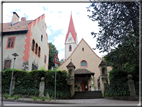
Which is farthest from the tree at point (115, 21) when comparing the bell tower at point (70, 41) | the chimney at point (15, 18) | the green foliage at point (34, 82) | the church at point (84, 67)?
the bell tower at point (70, 41)

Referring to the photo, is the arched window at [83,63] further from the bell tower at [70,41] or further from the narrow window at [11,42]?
the bell tower at [70,41]

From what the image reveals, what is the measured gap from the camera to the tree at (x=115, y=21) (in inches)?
380

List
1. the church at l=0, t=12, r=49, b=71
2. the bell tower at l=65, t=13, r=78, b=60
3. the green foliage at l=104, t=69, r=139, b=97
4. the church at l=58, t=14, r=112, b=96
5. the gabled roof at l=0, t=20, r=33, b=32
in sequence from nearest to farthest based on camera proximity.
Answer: the green foliage at l=104, t=69, r=139, b=97 < the church at l=0, t=12, r=49, b=71 < the gabled roof at l=0, t=20, r=33, b=32 < the church at l=58, t=14, r=112, b=96 < the bell tower at l=65, t=13, r=78, b=60

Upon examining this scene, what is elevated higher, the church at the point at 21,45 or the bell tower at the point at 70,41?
the bell tower at the point at 70,41

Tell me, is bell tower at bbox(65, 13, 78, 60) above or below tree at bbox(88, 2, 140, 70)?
above

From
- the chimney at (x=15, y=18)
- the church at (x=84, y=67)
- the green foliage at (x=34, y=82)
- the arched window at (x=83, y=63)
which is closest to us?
the green foliage at (x=34, y=82)

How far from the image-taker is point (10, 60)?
60.3ft

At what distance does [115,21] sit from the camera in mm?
10055

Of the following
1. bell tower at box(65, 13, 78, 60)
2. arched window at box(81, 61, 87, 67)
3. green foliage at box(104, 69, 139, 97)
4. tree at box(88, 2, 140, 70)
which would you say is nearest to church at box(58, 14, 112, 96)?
arched window at box(81, 61, 87, 67)

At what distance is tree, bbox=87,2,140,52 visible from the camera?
31.6 feet

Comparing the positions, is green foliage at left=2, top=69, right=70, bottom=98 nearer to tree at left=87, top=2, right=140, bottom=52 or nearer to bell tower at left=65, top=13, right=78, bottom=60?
tree at left=87, top=2, right=140, bottom=52

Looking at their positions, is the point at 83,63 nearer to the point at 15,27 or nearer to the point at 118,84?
the point at 15,27

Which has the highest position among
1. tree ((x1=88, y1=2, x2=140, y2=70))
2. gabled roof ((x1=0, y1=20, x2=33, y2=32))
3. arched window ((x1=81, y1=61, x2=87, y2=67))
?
gabled roof ((x1=0, y1=20, x2=33, y2=32))

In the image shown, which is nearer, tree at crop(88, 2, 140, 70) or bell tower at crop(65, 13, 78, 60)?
A: tree at crop(88, 2, 140, 70)
